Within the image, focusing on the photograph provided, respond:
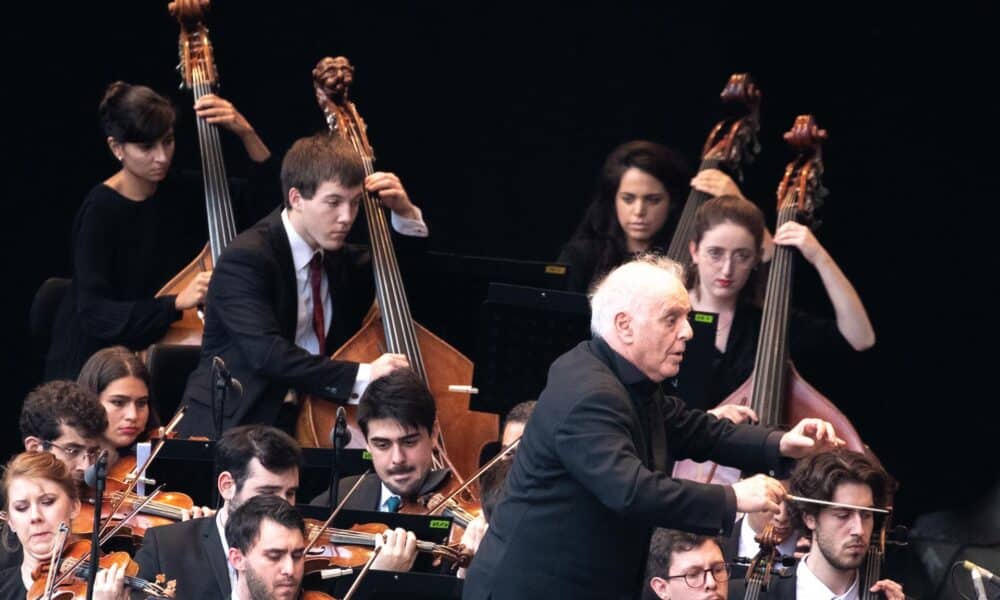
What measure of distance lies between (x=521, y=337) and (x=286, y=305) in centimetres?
68

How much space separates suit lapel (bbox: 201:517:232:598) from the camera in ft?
13.7

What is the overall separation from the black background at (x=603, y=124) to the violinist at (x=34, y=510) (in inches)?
54.8

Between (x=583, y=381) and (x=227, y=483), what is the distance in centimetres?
115

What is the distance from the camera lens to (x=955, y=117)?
5.49m

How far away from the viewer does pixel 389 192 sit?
16.7 ft

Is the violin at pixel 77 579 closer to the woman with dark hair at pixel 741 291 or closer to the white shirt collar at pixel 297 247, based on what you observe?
the white shirt collar at pixel 297 247

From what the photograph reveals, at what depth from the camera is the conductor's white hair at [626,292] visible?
11.6 feet

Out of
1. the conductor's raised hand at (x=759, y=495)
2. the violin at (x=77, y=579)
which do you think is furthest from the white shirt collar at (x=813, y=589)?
the violin at (x=77, y=579)

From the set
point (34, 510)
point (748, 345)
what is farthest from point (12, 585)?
point (748, 345)

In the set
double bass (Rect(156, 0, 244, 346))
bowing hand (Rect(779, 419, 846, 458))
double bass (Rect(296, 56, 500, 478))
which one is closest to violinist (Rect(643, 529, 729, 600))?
bowing hand (Rect(779, 419, 846, 458))

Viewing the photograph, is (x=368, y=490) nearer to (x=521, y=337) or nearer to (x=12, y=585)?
(x=521, y=337)

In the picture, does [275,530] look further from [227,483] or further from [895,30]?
[895,30]

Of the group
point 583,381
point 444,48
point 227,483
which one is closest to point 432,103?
point 444,48

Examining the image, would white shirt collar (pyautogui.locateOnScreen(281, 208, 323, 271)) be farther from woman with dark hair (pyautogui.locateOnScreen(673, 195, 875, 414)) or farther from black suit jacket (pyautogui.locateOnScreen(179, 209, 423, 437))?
woman with dark hair (pyautogui.locateOnScreen(673, 195, 875, 414))
